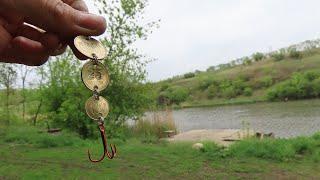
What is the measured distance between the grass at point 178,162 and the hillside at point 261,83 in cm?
2717

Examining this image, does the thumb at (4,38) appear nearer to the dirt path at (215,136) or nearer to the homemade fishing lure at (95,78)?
the homemade fishing lure at (95,78)

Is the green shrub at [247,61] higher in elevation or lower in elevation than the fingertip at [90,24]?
higher

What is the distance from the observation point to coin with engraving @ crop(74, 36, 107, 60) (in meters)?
1.52

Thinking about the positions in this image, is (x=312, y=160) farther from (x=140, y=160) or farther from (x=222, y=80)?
(x=222, y=80)

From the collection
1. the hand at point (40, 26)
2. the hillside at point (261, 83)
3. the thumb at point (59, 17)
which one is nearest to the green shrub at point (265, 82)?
the hillside at point (261, 83)

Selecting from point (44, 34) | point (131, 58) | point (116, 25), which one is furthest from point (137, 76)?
point (44, 34)

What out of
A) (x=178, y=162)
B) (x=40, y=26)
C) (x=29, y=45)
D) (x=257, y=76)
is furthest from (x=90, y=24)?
(x=257, y=76)

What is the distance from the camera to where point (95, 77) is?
167 cm

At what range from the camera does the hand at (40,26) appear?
1.46 meters

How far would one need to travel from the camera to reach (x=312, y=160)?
930 cm

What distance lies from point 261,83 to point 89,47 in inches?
1859

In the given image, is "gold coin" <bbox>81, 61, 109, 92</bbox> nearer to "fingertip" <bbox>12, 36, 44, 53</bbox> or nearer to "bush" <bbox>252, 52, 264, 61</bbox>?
"fingertip" <bbox>12, 36, 44, 53</bbox>

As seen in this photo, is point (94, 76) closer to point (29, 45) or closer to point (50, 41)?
point (50, 41)

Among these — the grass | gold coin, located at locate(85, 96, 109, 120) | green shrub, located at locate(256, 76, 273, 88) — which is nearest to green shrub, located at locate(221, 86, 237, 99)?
green shrub, located at locate(256, 76, 273, 88)
